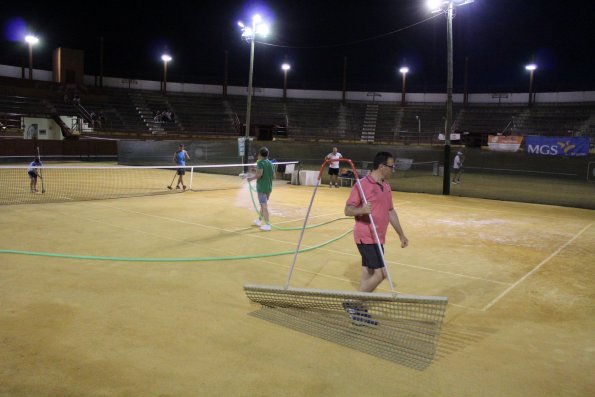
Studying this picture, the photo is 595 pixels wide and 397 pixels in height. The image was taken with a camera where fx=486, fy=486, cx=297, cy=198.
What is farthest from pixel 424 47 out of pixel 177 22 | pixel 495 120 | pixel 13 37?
pixel 13 37

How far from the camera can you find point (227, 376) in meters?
4.78

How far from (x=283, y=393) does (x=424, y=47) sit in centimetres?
6232

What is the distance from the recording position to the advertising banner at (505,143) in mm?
35844

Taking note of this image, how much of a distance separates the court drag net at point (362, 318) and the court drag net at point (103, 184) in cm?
1110

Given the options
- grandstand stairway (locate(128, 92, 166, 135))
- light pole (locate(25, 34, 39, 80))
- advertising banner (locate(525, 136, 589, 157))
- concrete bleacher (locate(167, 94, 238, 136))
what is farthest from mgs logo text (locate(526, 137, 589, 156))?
light pole (locate(25, 34, 39, 80))

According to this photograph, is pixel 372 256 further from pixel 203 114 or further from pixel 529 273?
pixel 203 114

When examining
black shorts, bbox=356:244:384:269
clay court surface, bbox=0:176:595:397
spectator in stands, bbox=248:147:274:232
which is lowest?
clay court surface, bbox=0:176:595:397

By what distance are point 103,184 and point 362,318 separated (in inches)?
786

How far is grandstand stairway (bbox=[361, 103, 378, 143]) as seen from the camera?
51.9m

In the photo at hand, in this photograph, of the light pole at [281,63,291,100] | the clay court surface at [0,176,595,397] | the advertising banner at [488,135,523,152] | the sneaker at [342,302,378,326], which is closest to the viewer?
the clay court surface at [0,176,595,397]

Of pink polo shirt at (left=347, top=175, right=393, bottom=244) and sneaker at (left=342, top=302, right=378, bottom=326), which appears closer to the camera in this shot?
sneaker at (left=342, top=302, right=378, bottom=326)

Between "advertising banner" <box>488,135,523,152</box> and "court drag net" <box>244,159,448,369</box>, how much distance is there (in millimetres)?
32964

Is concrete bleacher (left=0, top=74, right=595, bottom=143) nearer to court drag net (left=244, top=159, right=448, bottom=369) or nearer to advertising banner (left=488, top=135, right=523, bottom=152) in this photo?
advertising banner (left=488, top=135, right=523, bottom=152)

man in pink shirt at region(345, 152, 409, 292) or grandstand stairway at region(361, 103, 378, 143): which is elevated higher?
grandstand stairway at region(361, 103, 378, 143)
